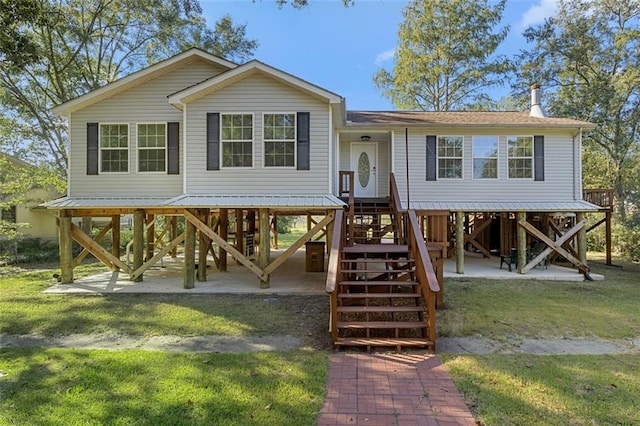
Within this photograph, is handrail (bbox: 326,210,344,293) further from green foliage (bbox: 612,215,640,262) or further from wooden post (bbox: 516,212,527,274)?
green foliage (bbox: 612,215,640,262)

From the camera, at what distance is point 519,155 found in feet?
36.6

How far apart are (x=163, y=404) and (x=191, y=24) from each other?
20.5 meters

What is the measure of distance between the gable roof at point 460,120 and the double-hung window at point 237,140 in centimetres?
328

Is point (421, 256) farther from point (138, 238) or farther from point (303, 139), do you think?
point (138, 238)

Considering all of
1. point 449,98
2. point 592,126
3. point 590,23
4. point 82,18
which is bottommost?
point 592,126

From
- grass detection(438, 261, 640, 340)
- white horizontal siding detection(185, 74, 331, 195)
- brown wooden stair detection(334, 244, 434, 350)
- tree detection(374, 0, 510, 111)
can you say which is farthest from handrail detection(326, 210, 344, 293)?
tree detection(374, 0, 510, 111)

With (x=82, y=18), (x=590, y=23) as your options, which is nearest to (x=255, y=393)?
(x=82, y=18)

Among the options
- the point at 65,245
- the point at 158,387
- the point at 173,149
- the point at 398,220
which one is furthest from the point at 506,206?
the point at 65,245

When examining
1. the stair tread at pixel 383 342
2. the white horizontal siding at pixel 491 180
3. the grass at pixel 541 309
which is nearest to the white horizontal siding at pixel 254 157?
the white horizontal siding at pixel 491 180

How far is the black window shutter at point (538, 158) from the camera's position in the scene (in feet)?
36.2

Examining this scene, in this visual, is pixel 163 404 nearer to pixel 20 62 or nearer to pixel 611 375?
pixel 611 375

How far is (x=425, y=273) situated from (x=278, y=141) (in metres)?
5.29

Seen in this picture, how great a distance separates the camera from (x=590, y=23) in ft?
62.2

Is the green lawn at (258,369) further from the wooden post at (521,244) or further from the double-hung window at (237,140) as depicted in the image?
the double-hung window at (237,140)
